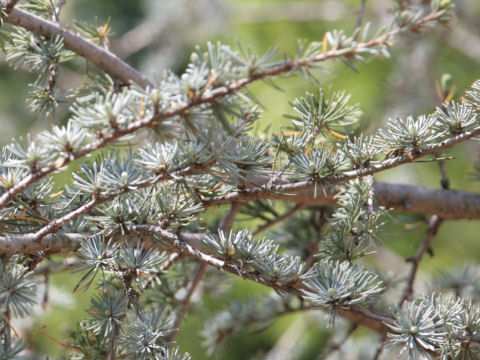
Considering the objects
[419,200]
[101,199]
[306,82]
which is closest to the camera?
[101,199]

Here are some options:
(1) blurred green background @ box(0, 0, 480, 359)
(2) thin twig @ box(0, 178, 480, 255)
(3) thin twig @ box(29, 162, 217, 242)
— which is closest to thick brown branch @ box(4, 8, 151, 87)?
(3) thin twig @ box(29, 162, 217, 242)

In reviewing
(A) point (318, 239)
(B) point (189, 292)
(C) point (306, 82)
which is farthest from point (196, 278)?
(C) point (306, 82)

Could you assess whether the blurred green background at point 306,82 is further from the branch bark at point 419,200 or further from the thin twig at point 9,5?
the thin twig at point 9,5

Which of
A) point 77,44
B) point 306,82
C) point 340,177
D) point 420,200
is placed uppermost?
point 77,44

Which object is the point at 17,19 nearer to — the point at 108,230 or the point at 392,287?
the point at 108,230

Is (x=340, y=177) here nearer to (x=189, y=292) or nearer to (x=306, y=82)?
(x=189, y=292)

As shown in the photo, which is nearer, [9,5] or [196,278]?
[9,5]

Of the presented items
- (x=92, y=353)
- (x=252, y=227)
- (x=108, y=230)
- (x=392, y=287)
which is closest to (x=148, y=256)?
(x=108, y=230)
